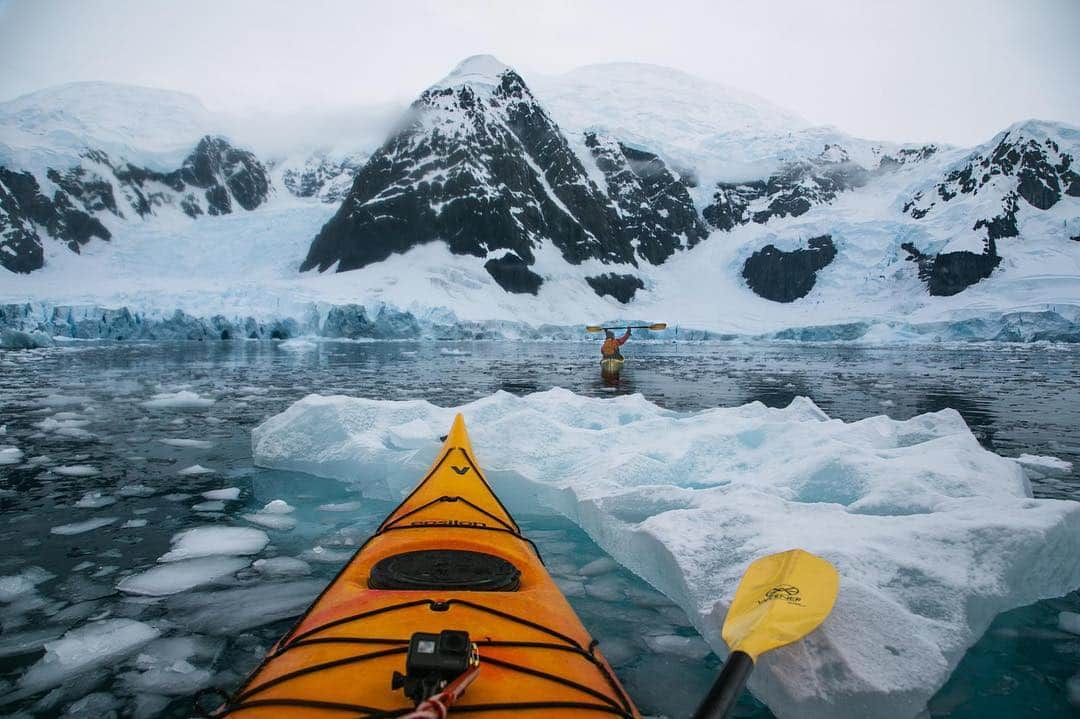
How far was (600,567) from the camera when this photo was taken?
3627 mm

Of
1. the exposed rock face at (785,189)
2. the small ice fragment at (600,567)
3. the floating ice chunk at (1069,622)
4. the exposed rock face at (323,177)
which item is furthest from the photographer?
the exposed rock face at (323,177)

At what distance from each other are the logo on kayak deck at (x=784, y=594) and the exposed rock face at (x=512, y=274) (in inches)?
2159

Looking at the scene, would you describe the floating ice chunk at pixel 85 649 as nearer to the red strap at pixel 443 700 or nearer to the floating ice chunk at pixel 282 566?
the floating ice chunk at pixel 282 566

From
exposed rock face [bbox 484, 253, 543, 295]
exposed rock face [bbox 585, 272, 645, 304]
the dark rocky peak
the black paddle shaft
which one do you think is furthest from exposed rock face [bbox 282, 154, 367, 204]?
the black paddle shaft

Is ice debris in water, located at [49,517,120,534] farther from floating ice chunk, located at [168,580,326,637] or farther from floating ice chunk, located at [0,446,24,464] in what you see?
floating ice chunk, located at [0,446,24,464]

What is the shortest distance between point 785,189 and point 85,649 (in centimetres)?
9070

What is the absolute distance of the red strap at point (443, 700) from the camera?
1189mm

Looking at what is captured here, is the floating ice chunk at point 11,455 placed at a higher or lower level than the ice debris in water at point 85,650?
lower

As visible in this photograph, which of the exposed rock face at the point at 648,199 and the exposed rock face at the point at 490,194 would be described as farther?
the exposed rock face at the point at 648,199

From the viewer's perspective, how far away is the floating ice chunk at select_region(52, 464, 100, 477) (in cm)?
532

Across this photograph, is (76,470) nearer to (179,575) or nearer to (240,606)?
(179,575)

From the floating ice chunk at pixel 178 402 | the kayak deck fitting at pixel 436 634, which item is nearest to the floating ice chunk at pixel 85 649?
the kayak deck fitting at pixel 436 634

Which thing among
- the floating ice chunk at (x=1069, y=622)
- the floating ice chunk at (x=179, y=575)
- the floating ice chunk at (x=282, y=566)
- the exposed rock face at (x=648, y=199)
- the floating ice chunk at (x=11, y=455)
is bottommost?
the floating ice chunk at (x=11, y=455)

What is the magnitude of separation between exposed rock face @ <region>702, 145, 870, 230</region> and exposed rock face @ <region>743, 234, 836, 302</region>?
13.9 m
